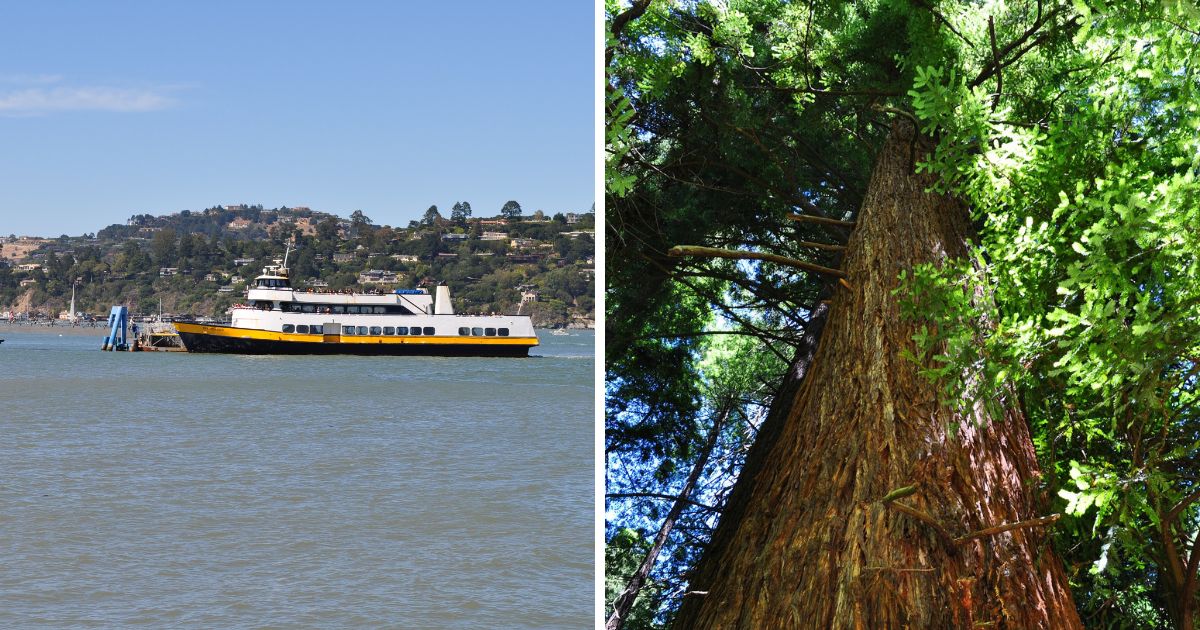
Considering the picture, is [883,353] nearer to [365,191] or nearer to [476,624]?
[476,624]

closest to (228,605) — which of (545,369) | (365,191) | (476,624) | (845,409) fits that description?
(476,624)

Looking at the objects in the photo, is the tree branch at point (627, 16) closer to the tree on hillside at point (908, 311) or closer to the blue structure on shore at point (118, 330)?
the tree on hillside at point (908, 311)

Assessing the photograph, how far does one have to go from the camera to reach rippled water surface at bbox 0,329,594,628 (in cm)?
487

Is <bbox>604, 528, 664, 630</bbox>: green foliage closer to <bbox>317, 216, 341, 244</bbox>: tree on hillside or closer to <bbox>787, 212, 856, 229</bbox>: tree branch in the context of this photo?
<bbox>787, 212, 856, 229</bbox>: tree branch

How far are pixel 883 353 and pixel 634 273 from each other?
35.9 inches

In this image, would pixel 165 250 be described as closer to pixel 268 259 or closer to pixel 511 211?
pixel 268 259

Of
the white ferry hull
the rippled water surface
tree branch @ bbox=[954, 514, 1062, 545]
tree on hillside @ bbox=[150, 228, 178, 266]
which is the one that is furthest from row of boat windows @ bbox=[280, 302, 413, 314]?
tree branch @ bbox=[954, 514, 1062, 545]

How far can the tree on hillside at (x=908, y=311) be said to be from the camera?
1354mm

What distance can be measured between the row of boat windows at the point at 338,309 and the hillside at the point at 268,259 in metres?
1.94

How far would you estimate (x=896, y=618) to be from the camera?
53.8 inches

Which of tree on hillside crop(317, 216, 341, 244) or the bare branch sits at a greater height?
tree on hillside crop(317, 216, 341, 244)

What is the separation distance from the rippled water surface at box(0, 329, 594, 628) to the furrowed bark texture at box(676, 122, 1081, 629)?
9.22 feet

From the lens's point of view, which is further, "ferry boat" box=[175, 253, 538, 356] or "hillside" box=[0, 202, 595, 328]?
"hillside" box=[0, 202, 595, 328]

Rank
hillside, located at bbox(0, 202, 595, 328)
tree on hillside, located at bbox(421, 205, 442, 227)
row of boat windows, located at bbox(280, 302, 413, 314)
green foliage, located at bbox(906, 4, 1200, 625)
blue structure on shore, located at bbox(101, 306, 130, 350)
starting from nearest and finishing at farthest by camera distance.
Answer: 1. green foliage, located at bbox(906, 4, 1200, 625)
2. row of boat windows, located at bbox(280, 302, 413, 314)
3. hillside, located at bbox(0, 202, 595, 328)
4. blue structure on shore, located at bbox(101, 306, 130, 350)
5. tree on hillside, located at bbox(421, 205, 442, 227)
